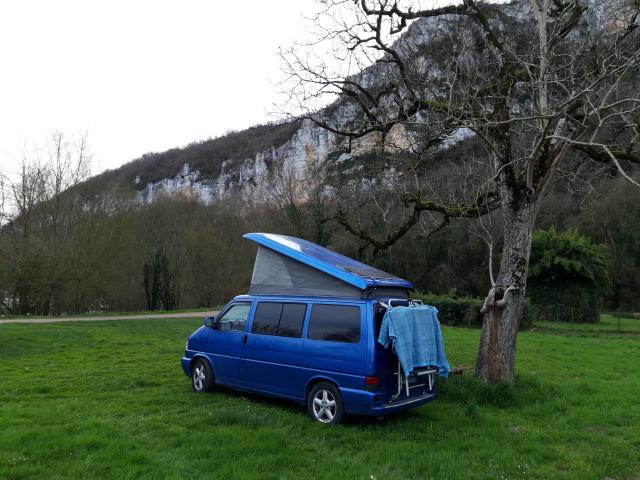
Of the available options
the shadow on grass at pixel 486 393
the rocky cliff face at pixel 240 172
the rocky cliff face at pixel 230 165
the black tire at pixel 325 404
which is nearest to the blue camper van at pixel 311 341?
the black tire at pixel 325 404

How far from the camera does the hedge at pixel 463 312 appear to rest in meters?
25.7

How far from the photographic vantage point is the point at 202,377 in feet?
28.0

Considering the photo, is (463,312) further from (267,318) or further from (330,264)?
(330,264)

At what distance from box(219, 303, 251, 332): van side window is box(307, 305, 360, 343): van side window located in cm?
149

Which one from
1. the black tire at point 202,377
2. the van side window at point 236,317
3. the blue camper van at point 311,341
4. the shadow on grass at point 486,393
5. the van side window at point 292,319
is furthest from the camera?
the black tire at point 202,377

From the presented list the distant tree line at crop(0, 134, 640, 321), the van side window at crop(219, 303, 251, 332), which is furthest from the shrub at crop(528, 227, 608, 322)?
the van side window at crop(219, 303, 251, 332)

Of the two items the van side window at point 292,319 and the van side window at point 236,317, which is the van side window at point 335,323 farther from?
the van side window at point 236,317

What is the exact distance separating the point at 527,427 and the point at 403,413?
5.67ft

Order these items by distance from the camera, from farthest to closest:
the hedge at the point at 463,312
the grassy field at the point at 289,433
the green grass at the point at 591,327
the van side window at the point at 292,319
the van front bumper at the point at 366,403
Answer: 1. the hedge at the point at 463,312
2. the green grass at the point at 591,327
3. the van side window at the point at 292,319
4. the van front bumper at the point at 366,403
5. the grassy field at the point at 289,433

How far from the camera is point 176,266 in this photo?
39219 millimetres

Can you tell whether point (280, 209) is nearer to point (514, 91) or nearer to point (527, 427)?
point (514, 91)

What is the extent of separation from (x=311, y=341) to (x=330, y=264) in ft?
3.83

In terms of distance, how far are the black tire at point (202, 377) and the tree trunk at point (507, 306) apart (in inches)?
186

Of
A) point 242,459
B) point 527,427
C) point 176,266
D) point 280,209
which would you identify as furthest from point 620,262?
point 242,459
